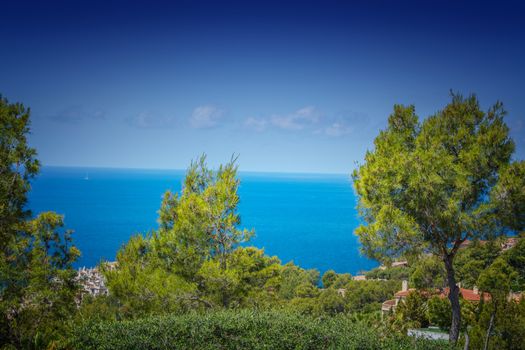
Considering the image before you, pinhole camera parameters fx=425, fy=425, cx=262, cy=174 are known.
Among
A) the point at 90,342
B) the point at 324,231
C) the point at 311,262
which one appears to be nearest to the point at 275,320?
the point at 90,342

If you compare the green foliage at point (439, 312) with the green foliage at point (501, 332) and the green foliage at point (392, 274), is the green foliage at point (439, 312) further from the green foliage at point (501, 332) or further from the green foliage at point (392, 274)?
the green foliage at point (392, 274)

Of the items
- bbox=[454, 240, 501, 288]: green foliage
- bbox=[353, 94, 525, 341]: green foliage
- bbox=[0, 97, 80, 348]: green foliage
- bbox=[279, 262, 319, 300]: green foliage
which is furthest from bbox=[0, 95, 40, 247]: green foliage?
bbox=[279, 262, 319, 300]: green foliage

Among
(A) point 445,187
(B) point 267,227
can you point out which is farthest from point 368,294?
(B) point 267,227

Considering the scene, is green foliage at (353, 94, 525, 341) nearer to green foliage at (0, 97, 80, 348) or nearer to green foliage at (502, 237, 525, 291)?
green foliage at (0, 97, 80, 348)

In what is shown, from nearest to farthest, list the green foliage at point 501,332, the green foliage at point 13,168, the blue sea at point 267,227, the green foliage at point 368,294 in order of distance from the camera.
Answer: the green foliage at point 13,168 → the green foliage at point 501,332 → the green foliage at point 368,294 → the blue sea at point 267,227

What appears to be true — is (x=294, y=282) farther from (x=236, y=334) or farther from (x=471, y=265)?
(x=236, y=334)

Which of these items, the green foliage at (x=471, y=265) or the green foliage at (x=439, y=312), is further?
the green foliage at (x=471, y=265)

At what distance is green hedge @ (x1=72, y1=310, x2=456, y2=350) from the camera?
21.4 feet

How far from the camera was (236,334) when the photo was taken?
22.6 ft

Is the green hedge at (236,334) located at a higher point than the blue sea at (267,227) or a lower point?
higher

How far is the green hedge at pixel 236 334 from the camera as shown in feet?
21.4

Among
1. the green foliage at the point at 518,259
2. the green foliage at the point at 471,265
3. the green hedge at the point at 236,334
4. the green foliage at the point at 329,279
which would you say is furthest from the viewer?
the green foliage at the point at 329,279

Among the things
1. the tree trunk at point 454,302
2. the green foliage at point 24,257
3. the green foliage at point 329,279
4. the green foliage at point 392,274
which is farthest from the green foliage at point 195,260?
the green foliage at point 392,274

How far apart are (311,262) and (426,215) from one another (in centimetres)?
6745
